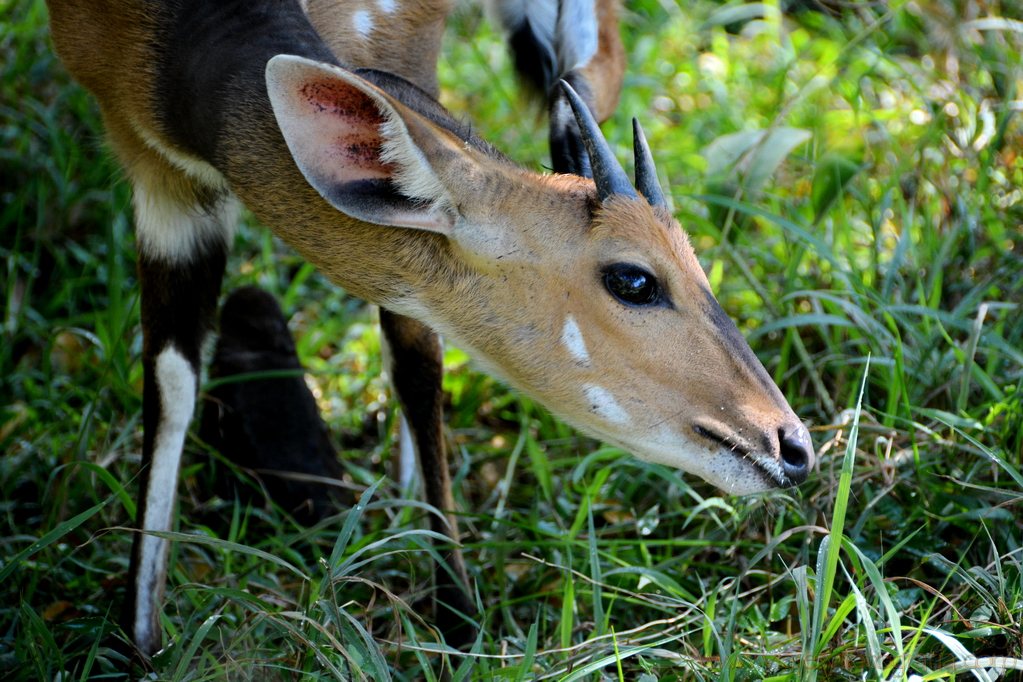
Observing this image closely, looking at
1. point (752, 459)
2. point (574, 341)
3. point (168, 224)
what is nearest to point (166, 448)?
point (168, 224)

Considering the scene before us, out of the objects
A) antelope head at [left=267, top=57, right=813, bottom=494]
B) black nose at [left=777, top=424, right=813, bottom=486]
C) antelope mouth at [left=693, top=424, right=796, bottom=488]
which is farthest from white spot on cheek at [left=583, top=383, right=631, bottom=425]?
black nose at [left=777, top=424, right=813, bottom=486]

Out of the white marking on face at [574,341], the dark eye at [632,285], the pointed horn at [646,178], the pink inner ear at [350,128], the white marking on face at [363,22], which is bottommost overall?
the white marking on face at [574,341]

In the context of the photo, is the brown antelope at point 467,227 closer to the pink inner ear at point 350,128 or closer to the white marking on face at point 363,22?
the pink inner ear at point 350,128

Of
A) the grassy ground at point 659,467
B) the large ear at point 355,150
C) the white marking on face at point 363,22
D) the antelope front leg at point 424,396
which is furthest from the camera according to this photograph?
the antelope front leg at point 424,396

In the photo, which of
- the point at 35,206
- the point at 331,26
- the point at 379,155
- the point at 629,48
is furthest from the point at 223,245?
the point at 629,48

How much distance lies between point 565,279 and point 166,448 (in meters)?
1.23

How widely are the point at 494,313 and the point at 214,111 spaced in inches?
29.8

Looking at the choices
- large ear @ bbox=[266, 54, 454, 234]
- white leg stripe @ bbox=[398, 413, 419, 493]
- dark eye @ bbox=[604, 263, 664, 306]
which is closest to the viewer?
large ear @ bbox=[266, 54, 454, 234]

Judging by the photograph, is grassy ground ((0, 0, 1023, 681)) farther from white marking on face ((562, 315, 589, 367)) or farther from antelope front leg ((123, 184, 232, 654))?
white marking on face ((562, 315, 589, 367))

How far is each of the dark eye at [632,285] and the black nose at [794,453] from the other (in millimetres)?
376

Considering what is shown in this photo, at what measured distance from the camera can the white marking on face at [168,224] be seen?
304 centimetres

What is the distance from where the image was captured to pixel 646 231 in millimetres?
2516

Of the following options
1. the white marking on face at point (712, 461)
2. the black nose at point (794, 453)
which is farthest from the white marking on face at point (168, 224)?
the black nose at point (794, 453)

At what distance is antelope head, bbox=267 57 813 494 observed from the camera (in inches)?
95.7
